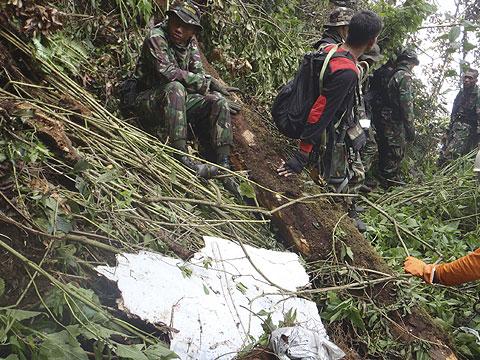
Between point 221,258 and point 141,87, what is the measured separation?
193cm

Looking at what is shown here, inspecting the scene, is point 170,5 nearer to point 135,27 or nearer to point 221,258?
point 135,27

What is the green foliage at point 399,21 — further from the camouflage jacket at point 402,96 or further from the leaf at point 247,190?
the leaf at point 247,190

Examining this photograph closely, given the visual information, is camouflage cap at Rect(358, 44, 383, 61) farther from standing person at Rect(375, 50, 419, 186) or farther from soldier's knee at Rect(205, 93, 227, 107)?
soldier's knee at Rect(205, 93, 227, 107)

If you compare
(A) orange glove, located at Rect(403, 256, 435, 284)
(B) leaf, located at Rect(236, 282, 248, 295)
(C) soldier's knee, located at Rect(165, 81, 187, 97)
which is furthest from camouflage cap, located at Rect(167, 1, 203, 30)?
(A) orange glove, located at Rect(403, 256, 435, 284)

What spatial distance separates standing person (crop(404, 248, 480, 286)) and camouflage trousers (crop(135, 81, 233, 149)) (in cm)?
185

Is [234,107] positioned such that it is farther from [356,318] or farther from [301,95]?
[356,318]

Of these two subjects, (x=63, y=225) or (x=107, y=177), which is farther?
(x=107, y=177)

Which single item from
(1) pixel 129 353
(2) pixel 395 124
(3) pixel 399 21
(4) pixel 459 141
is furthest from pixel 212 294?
(4) pixel 459 141

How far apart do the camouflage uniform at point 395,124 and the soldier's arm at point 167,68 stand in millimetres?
2904

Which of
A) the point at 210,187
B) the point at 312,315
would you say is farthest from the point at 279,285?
the point at 210,187

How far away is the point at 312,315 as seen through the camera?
2570 millimetres

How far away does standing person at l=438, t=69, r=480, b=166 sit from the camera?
6736 mm

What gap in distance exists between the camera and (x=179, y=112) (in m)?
3.33

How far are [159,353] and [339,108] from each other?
7.95 ft
